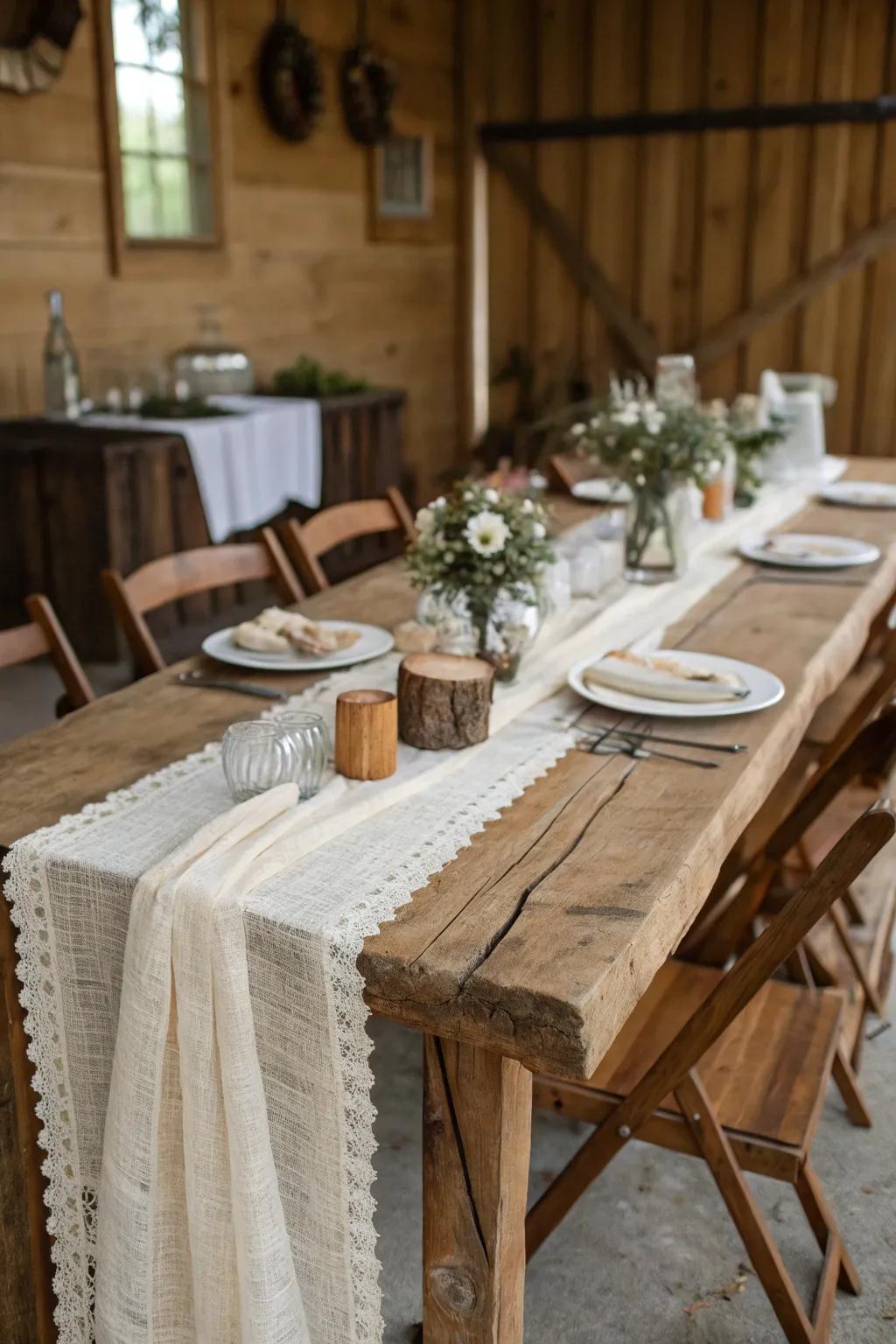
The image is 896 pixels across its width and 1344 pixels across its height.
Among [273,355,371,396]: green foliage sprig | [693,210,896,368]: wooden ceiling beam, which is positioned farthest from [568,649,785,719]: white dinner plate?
[693,210,896,368]: wooden ceiling beam

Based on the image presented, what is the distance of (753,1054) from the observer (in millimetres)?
1699

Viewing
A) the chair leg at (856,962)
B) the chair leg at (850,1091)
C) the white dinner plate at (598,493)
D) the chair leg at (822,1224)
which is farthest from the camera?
the white dinner plate at (598,493)

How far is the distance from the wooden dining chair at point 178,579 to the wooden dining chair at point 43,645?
6.6 inches

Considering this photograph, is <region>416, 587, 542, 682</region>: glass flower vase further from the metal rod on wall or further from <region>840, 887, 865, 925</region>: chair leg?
the metal rod on wall

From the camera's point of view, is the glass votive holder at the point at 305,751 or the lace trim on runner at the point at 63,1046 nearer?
the lace trim on runner at the point at 63,1046

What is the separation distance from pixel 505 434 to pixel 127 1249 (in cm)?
581

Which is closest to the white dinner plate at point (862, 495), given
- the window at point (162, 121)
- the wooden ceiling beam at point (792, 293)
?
the window at point (162, 121)

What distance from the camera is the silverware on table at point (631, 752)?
1608 mm

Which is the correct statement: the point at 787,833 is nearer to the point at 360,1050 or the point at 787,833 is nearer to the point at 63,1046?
the point at 360,1050

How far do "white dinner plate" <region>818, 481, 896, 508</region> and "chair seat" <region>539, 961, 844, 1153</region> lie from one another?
5.91 feet

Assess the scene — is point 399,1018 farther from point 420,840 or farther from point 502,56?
point 502,56

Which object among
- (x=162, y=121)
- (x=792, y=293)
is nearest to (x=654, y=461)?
(x=162, y=121)

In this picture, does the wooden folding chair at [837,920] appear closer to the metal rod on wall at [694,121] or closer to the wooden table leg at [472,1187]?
the wooden table leg at [472,1187]

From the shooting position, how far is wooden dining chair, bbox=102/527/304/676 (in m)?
2.16
